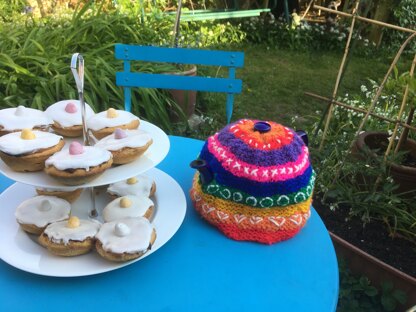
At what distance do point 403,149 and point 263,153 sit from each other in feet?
5.21

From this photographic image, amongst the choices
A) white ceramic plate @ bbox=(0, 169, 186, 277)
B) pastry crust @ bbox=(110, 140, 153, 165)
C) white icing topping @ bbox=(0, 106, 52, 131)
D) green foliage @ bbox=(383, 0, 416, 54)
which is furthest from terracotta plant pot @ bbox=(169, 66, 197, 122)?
green foliage @ bbox=(383, 0, 416, 54)

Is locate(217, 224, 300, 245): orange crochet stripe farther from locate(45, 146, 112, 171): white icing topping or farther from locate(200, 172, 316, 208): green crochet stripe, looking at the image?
locate(45, 146, 112, 171): white icing topping

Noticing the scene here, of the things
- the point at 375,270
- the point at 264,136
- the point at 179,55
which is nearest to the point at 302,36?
the point at 179,55

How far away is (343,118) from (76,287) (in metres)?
2.37

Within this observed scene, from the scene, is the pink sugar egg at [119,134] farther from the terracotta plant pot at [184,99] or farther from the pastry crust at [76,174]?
the terracotta plant pot at [184,99]

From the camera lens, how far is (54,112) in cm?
103

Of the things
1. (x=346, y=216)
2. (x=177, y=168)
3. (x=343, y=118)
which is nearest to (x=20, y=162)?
(x=177, y=168)

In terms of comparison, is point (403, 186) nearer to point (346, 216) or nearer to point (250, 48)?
point (346, 216)

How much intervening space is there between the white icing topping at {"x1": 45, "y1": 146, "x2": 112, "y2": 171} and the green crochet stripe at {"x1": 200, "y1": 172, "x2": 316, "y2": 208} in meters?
0.26

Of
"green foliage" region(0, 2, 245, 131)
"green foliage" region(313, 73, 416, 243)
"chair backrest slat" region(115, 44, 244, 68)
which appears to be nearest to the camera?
"chair backrest slat" region(115, 44, 244, 68)

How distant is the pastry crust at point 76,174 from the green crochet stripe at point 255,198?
0.27 meters

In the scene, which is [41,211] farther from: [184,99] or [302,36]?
[302,36]

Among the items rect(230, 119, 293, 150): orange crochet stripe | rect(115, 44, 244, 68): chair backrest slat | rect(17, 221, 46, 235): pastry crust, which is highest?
rect(230, 119, 293, 150): orange crochet stripe

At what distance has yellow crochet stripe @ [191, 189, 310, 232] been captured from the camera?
37.9 inches
